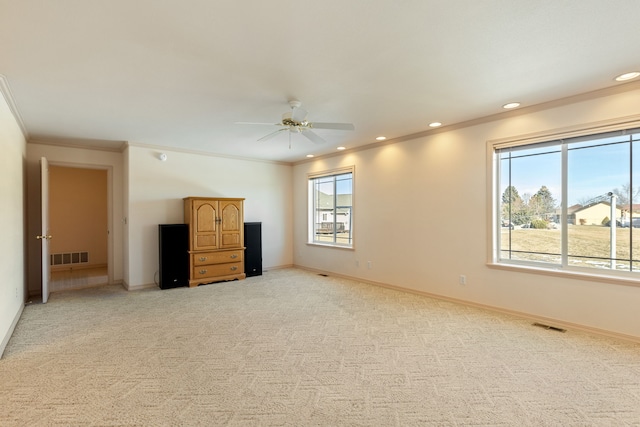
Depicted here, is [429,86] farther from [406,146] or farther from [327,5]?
[406,146]

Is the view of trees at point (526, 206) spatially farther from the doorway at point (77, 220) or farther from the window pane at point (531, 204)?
the doorway at point (77, 220)

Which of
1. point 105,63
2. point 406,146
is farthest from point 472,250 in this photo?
point 105,63

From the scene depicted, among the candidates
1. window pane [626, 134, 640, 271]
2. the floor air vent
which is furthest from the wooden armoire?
window pane [626, 134, 640, 271]

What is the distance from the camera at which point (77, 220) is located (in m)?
7.59

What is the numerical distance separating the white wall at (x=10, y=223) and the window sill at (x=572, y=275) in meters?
5.50

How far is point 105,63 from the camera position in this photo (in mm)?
2635

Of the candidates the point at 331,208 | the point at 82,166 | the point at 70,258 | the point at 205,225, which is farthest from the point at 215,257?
the point at 70,258

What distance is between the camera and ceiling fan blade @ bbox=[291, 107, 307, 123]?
334cm

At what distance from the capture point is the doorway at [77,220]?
7.34 metres

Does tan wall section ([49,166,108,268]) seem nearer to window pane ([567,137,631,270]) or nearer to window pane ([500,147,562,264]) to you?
window pane ([500,147,562,264])

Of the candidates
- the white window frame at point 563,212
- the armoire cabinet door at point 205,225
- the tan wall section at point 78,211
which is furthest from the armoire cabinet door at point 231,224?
the white window frame at point 563,212

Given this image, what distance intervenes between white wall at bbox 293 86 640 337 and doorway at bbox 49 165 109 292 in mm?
5851

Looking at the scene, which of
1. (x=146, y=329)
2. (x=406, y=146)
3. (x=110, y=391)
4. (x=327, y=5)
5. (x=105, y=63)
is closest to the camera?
(x=327, y=5)

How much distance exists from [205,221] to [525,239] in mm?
5082
